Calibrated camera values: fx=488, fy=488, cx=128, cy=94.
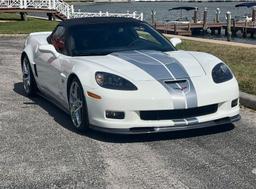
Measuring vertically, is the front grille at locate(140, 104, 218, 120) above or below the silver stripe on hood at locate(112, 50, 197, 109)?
below

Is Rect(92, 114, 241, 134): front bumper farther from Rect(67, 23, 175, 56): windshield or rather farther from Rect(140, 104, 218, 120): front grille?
Rect(67, 23, 175, 56): windshield

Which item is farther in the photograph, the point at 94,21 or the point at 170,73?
the point at 94,21

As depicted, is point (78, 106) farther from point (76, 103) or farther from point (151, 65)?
point (151, 65)

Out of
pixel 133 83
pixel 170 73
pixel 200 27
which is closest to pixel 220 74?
pixel 170 73

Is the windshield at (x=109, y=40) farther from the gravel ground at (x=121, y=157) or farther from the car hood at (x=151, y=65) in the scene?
the gravel ground at (x=121, y=157)

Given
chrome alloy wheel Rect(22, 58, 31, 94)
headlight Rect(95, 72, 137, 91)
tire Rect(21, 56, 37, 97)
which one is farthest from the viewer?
chrome alloy wheel Rect(22, 58, 31, 94)

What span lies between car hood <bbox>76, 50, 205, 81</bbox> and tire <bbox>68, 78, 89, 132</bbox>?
388mm

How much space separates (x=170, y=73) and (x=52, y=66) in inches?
79.4

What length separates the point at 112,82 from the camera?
568 cm

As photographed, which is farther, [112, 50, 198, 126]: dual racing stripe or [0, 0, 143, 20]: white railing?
[0, 0, 143, 20]: white railing

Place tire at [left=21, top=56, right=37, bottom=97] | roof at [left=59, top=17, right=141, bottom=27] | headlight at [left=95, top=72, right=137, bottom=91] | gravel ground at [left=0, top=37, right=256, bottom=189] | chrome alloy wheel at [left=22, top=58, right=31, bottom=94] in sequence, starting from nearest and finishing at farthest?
gravel ground at [left=0, top=37, right=256, bottom=189] < headlight at [left=95, top=72, right=137, bottom=91] < roof at [left=59, top=17, right=141, bottom=27] < tire at [left=21, top=56, right=37, bottom=97] < chrome alloy wheel at [left=22, top=58, right=31, bottom=94]

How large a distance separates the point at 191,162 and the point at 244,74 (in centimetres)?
483

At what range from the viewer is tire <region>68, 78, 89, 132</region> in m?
5.88

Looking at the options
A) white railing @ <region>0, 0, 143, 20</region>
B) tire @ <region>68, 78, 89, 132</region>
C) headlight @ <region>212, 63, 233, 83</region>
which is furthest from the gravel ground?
white railing @ <region>0, 0, 143, 20</region>
